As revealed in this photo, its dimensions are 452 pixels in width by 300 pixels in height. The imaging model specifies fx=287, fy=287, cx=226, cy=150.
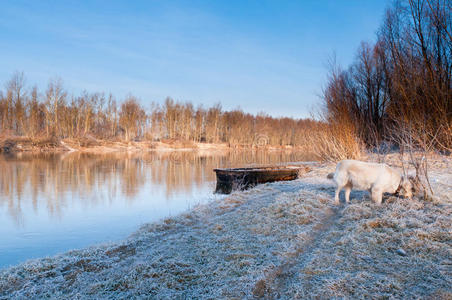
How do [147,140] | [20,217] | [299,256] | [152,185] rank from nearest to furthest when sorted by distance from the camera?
[299,256] < [20,217] < [152,185] < [147,140]

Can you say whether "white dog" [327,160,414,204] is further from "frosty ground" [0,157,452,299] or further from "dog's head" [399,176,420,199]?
"frosty ground" [0,157,452,299]

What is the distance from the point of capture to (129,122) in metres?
57.5

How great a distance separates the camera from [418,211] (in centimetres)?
557

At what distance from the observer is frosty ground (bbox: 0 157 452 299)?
11.4 feet

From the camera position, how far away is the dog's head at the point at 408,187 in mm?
6395

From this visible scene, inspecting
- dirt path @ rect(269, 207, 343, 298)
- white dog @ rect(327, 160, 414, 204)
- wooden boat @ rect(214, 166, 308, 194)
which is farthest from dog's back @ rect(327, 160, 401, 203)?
wooden boat @ rect(214, 166, 308, 194)

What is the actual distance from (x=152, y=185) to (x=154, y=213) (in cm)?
566

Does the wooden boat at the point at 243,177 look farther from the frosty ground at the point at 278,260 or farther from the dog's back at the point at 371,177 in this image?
the frosty ground at the point at 278,260

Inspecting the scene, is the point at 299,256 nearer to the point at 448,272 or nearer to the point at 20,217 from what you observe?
the point at 448,272

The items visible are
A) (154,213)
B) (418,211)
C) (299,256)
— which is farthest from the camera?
(154,213)

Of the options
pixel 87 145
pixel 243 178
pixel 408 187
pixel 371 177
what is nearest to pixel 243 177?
pixel 243 178

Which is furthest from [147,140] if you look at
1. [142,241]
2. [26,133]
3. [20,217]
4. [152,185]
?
[142,241]

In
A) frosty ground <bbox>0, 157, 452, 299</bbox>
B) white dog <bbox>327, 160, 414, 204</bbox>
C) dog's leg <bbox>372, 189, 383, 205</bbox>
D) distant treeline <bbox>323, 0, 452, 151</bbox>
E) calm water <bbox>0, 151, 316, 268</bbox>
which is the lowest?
calm water <bbox>0, 151, 316, 268</bbox>

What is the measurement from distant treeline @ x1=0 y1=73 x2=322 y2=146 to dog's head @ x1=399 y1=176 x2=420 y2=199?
25.0 meters
